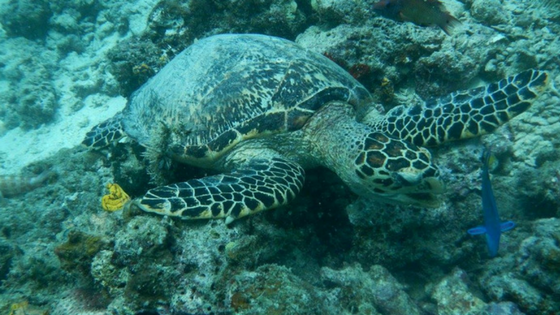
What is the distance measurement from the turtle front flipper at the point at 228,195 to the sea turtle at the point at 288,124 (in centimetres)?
1

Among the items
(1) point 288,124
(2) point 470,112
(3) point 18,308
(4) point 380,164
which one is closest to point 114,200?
(3) point 18,308

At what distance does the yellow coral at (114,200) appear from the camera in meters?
2.92

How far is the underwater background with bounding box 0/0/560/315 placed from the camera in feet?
7.21

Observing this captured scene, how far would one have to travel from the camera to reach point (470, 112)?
11.3ft

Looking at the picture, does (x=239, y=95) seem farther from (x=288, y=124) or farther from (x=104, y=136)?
(x=104, y=136)

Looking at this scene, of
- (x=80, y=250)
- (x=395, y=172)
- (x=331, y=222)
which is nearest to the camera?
(x=80, y=250)

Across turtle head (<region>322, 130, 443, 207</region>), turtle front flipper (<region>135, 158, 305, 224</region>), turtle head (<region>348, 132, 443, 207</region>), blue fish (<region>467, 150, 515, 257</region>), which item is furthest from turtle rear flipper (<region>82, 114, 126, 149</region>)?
blue fish (<region>467, 150, 515, 257</region>)

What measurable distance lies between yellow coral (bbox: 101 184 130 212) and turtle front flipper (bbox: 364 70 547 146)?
340 centimetres

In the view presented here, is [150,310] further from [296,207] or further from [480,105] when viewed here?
[480,105]

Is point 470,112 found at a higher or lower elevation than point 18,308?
higher

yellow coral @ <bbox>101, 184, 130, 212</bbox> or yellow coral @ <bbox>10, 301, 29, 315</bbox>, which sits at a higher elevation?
yellow coral @ <bbox>101, 184, 130, 212</bbox>

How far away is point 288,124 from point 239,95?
709mm

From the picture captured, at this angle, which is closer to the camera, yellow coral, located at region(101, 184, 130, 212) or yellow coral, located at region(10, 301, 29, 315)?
yellow coral, located at region(10, 301, 29, 315)

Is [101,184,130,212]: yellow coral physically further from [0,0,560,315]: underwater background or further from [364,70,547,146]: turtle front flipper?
[364,70,547,146]: turtle front flipper
